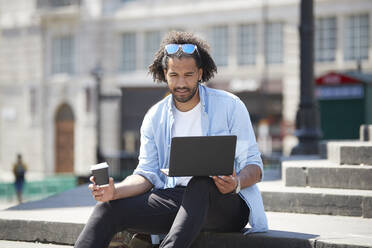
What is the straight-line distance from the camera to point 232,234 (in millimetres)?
3629

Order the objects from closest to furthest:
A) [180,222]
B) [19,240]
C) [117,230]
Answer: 1. [180,222]
2. [117,230]
3. [19,240]

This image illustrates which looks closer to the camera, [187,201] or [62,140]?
[187,201]

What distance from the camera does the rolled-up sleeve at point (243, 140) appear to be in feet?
11.8

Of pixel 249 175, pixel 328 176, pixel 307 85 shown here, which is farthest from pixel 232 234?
pixel 307 85

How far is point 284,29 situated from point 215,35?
2842 millimetres

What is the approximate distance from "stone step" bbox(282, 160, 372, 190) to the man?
4.81 feet

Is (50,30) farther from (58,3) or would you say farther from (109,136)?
(109,136)

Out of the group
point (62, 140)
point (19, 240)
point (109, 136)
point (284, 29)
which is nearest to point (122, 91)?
point (109, 136)

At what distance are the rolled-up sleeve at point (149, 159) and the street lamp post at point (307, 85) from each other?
4.63m

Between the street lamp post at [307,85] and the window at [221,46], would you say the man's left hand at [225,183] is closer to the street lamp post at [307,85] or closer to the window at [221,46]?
the street lamp post at [307,85]

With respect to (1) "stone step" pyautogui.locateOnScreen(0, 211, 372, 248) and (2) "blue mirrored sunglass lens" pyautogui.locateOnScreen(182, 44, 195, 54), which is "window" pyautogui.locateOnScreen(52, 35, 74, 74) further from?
(2) "blue mirrored sunglass lens" pyautogui.locateOnScreen(182, 44, 195, 54)

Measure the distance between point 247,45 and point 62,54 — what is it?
29.0 feet

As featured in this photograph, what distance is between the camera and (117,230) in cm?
340

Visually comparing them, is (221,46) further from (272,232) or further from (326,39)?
(272,232)
